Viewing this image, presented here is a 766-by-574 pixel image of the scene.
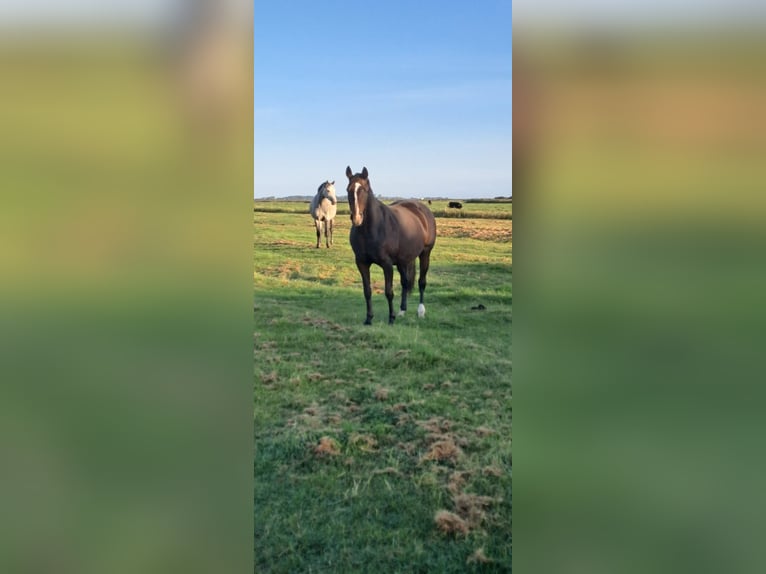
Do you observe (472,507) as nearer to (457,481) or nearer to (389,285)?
(457,481)

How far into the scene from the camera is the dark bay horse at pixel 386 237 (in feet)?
21.3

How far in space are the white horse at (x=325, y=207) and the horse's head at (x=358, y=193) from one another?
1943 mm

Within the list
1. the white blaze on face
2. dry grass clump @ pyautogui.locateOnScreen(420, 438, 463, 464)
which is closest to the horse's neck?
the white blaze on face

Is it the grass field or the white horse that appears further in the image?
the white horse

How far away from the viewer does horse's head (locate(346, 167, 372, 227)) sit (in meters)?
6.05

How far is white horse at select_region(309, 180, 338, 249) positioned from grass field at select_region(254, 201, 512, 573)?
56.0 inches

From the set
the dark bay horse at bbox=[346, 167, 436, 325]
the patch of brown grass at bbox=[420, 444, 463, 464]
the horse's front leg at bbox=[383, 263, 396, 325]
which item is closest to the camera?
the patch of brown grass at bbox=[420, 444, 463, 464]

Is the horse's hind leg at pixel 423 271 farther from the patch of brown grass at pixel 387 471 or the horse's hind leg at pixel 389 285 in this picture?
the patch of brown grass at pixel 387 471
